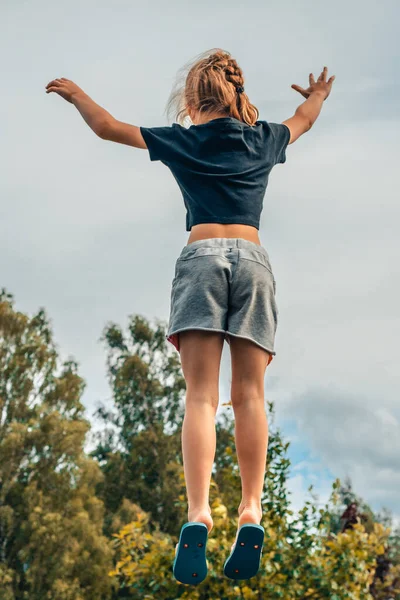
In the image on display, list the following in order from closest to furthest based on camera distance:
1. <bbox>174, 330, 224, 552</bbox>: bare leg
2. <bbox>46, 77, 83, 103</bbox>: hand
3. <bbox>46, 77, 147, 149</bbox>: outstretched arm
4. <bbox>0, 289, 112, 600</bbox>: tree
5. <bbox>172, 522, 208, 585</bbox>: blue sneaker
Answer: <bbox>172, 522, 208, 585</bbox>: blue sneaker, <bbox>174, 330, 224, 552</bbox>: bare leg, <bbox>46, 77, 147, 149</bbox>: outstretched arm, <bbox>46, 77, 83, 103</bbox>: hand, <bbox>0, 289, 112, 600</bbox>: tree

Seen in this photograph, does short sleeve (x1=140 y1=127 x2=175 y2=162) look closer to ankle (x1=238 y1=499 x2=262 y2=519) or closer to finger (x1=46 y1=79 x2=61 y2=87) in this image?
finger (x1=46 y1=79 x2=61 y2=87)

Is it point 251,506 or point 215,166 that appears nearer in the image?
point 251,506

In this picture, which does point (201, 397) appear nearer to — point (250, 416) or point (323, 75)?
point (250, 416)

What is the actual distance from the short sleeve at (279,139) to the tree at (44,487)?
58.0ft

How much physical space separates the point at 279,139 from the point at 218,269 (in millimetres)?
761

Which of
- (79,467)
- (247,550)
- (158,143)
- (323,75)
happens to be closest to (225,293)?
(158,143)

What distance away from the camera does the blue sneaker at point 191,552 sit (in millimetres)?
2912

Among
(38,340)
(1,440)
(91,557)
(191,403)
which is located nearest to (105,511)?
(91,557)

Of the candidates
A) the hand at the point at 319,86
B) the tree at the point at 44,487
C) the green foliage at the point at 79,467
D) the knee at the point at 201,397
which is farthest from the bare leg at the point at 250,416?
the tree at the point at 44,487

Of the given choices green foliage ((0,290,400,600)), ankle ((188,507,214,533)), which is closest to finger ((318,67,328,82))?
ankle ((188,507,214,533))

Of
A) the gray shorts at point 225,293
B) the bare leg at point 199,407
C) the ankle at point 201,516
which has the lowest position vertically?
the ankle at point 201,516

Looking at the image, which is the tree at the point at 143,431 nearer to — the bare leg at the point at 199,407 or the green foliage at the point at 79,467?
the green foliage at the point at 79,467

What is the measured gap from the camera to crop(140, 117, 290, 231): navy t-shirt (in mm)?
3365

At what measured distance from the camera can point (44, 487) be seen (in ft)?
69.5
